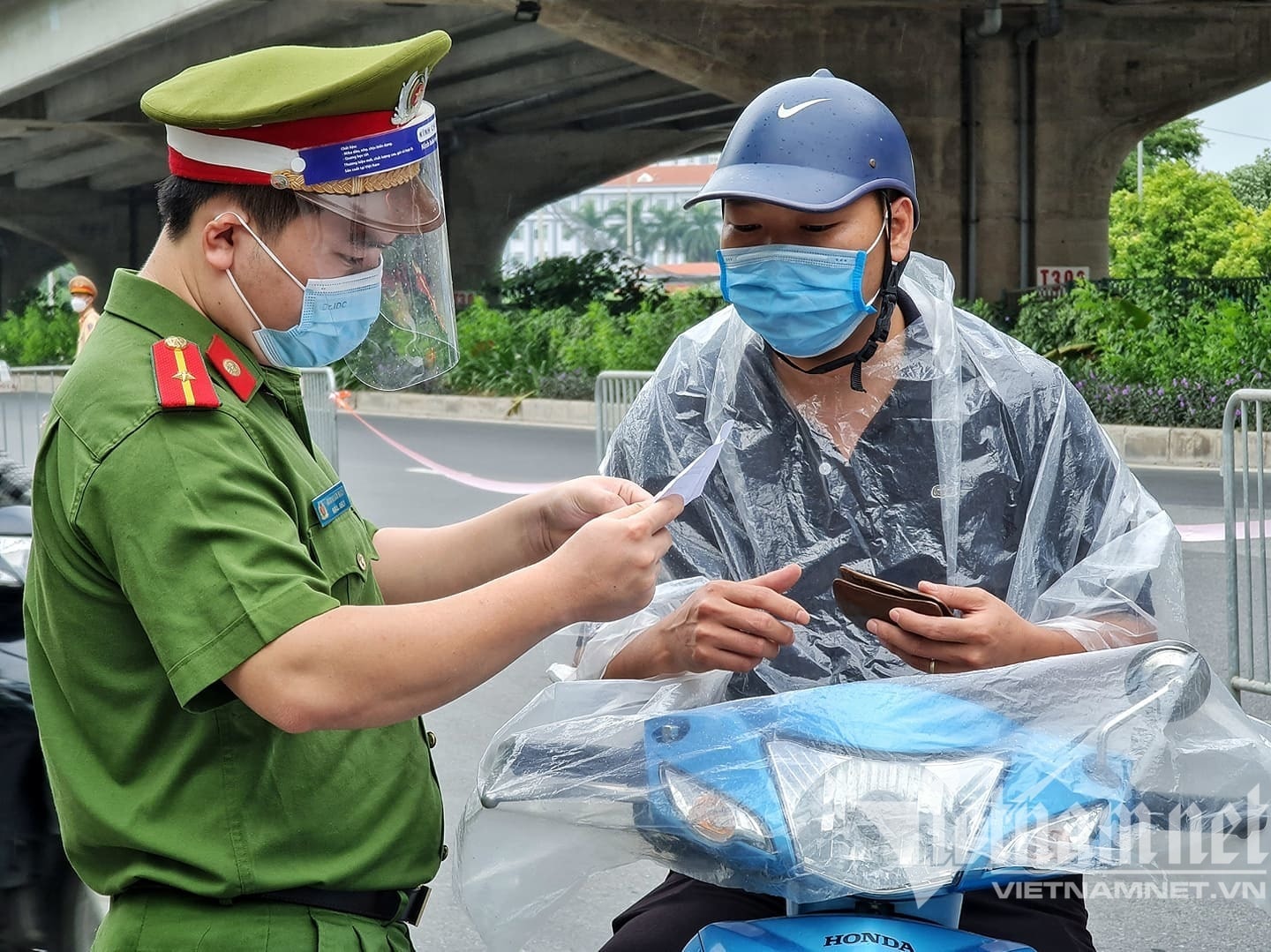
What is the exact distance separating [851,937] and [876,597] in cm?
50

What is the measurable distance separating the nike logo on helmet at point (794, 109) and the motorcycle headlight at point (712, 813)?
1.10 meters

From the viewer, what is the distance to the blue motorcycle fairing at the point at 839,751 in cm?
175

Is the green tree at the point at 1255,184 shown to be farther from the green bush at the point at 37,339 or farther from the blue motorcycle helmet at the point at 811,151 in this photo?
the blue motorcycle helmet at the point at 811,151

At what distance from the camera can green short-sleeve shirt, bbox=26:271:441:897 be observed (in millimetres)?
1593

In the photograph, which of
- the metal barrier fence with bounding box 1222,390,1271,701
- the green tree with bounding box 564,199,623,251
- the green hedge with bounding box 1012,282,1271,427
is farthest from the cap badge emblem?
the green hedge with bounding box 1012,282,1271,427

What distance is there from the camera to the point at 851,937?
5.80ft

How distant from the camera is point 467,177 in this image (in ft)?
115

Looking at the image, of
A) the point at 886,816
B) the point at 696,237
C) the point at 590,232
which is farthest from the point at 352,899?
the point at 696,237

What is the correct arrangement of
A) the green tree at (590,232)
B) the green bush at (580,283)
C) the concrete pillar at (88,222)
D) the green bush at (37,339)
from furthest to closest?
the concrete pillar at (88,222) → the green bush at (37,339) → the green bush at (580,283) → the green tree at (590,232)

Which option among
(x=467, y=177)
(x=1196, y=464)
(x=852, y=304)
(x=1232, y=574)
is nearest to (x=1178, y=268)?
(x=467, y=177)

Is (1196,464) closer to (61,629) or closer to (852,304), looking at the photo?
(852,304)

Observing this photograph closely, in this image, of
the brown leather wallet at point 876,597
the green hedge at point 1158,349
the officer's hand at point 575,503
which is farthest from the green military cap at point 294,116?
the green hedge at point 1158,349

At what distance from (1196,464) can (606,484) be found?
1114 cm

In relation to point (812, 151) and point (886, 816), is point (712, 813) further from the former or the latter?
point (812, 151)
